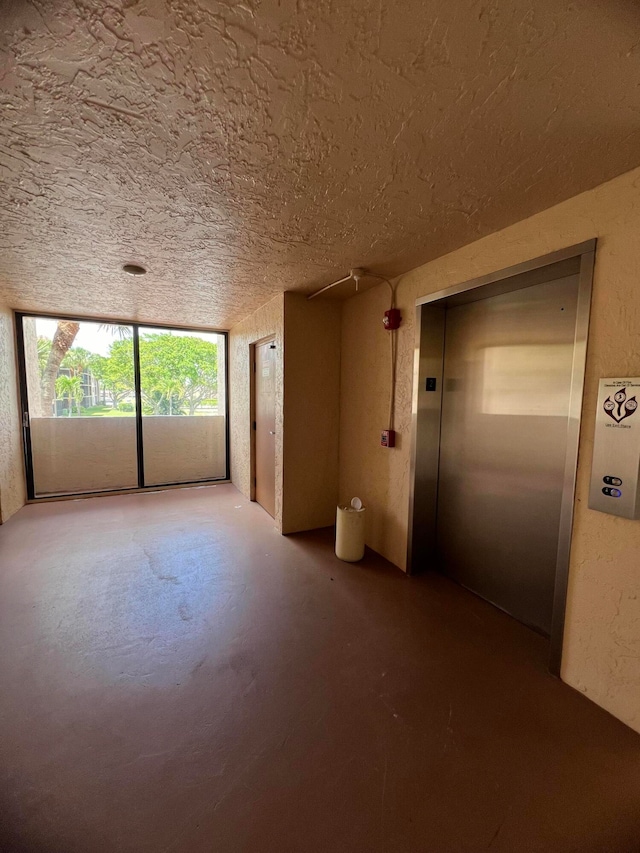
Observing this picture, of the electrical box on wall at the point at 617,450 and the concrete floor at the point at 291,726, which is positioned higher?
the electrical box on wall at the point at 617,450

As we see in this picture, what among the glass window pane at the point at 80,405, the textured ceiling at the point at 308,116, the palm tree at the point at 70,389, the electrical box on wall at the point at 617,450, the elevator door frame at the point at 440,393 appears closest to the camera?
the textured ceiling at the point at 308,116

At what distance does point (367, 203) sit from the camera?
62.7 inches

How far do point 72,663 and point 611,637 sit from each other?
99.2 inches

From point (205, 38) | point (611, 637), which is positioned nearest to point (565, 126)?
point (205, 38)

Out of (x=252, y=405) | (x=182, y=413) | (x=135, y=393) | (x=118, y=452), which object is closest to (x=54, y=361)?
(x=135, y=393)

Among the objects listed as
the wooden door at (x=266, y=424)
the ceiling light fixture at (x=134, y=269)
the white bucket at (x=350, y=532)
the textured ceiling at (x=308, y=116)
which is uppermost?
the ceiling light fixture at (x=134, y=269)

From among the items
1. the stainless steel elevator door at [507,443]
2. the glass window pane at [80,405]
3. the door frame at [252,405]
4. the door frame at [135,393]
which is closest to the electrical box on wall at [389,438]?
the stainless steel elevator door at [507,443]

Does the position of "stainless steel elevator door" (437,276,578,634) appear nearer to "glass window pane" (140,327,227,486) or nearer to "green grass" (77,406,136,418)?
"glass window pane" (140,327,227,486)

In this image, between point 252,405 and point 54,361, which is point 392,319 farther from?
point 54,361

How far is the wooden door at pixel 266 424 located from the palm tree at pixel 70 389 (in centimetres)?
251

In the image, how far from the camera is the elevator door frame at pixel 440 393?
1.47 m

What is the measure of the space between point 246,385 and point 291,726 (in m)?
3.38

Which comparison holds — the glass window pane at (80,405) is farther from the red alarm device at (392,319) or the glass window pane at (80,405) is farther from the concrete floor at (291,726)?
the red alarm device at (392,319)

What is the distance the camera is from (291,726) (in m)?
1.36
